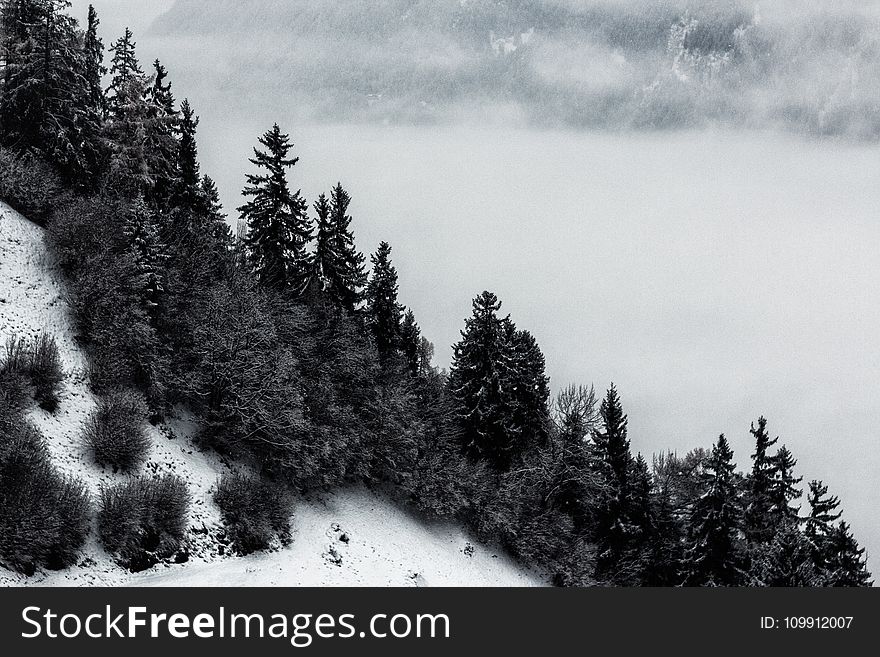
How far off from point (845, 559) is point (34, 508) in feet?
129

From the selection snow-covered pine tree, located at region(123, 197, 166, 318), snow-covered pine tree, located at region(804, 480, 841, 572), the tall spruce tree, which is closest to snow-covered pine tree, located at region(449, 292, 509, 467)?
the tall spruce tree

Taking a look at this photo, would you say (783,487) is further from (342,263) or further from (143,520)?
(143,520)

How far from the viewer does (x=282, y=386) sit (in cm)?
4066

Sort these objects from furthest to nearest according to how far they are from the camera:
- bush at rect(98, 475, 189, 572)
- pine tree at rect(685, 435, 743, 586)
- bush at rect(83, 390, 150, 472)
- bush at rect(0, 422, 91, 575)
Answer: pine tree at rect(685, 435, 743, 586) < bush at rect(83, 390, 150, 472) < bush at rect(98, 475, 189, 572) < bush at rect(0, 422, 91, 575)

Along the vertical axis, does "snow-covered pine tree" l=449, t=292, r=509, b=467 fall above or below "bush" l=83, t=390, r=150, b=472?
above

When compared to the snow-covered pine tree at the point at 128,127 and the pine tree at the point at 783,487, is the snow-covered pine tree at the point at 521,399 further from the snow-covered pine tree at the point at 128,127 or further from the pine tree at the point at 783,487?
the snow-covered pine tree at the point at 128,127

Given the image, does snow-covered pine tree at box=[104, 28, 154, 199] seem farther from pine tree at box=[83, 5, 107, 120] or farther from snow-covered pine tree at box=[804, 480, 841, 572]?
snow-covered pine tree at box=[804, 480, 841, 572]

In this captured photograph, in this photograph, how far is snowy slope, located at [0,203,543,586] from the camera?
30953 millimetres

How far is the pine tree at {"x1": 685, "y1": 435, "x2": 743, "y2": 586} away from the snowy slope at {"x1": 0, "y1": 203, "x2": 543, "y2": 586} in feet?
31.3

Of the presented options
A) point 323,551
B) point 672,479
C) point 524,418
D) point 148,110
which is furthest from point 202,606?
point 672,479

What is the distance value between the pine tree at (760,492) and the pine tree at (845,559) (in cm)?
484

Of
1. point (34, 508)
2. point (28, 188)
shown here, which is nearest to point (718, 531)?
point (34, 508)

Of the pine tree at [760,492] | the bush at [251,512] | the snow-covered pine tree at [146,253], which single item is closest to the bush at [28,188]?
the snow-covered pine tree at [146,253]

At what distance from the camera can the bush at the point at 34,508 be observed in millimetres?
25891
